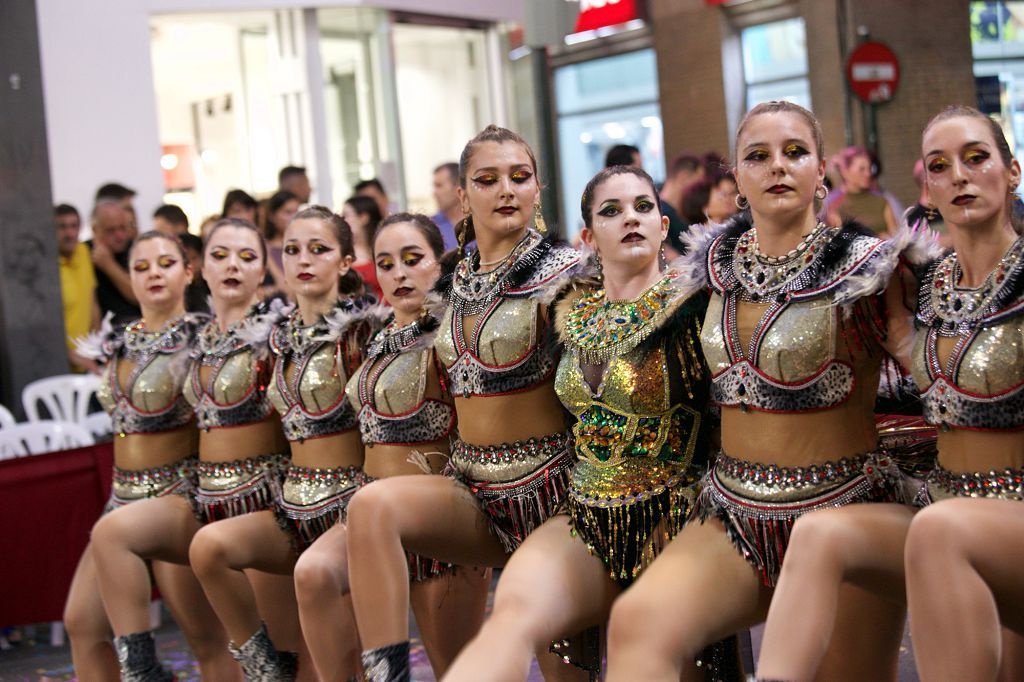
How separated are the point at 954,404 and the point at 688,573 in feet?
2.22

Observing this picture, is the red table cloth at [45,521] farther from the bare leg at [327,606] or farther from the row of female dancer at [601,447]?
the bare leg at [327,606]

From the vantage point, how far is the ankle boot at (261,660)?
416cm

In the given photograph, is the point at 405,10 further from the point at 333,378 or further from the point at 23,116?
the point at 333,378

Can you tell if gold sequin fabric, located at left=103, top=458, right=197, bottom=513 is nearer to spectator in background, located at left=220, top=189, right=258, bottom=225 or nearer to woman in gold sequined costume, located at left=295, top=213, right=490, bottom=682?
woman in gold sequined costume, located at left=295, top=213, right=490, bottom=682

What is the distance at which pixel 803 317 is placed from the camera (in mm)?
2965

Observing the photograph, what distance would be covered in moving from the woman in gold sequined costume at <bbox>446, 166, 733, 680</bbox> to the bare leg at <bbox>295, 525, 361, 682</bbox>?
0.78 m

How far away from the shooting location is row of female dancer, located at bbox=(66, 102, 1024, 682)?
9.05ft

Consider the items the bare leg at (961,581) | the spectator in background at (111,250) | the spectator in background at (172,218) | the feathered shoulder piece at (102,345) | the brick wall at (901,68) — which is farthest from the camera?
the brick wall at (901,68)

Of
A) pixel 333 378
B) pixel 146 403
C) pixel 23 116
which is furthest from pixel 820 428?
pixel 23 116

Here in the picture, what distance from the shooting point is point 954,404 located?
2.79m

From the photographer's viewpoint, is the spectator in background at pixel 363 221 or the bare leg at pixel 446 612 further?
the spectator in background at pixel 363 221

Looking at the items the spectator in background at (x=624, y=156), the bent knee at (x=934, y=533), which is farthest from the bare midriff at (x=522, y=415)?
the spectator in background at (x=624, y=156)

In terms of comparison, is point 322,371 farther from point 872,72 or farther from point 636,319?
point 872,72

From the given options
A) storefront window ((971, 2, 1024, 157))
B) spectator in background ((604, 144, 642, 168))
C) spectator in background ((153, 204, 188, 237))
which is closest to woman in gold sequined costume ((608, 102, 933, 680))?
spectator in background ((604, 144, 642, 168))
